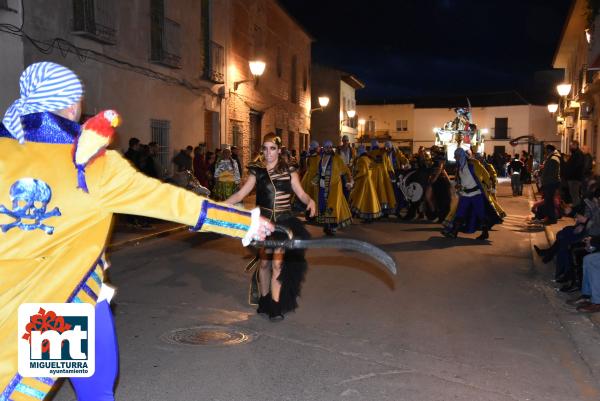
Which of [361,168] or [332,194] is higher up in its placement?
[361,168]

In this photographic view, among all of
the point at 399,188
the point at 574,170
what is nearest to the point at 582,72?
the point at 574,170

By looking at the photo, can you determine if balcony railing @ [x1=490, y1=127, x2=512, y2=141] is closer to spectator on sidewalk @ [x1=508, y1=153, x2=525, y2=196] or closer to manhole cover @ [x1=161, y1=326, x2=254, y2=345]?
spectator on sidewalk @ [x1=508, y1=153, x2=525, y2=196]

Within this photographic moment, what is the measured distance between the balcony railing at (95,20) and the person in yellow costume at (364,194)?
6.30m

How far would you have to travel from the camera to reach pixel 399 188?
16594 millimetres

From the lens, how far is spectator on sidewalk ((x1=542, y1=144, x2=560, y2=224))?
48.2 ft

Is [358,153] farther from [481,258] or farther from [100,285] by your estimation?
[100,285]

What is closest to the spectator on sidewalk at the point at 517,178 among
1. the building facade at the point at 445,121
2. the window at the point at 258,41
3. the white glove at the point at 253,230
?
the window at the point at 258,41

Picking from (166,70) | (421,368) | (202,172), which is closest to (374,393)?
(421,368)

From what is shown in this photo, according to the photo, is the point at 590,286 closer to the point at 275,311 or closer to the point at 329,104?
the point at 275,311

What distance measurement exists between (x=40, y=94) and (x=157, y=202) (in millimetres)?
657

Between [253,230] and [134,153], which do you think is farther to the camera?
[134,153]

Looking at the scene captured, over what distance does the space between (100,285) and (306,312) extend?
403cm

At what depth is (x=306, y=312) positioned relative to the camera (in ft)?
21.9

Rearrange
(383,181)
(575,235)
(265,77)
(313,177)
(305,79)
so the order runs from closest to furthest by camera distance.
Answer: (575,235)
(313,177)
(383,181)
(265,77)
(305,79)
